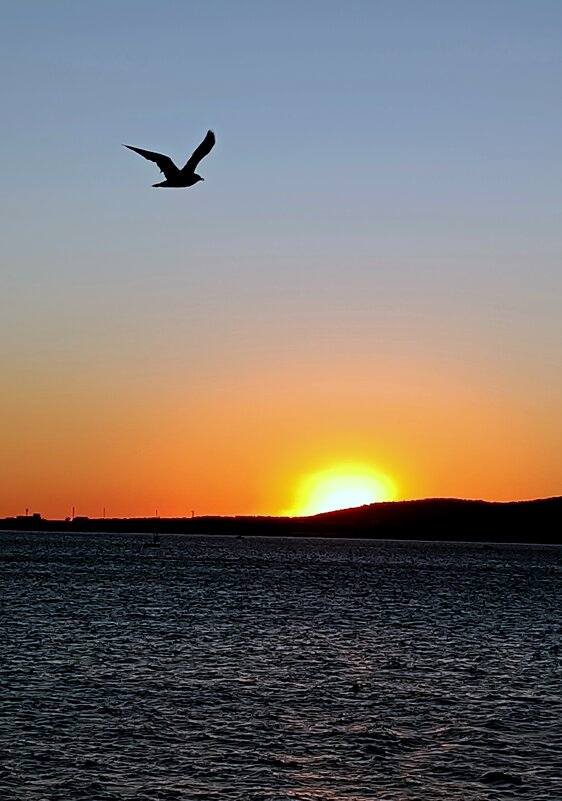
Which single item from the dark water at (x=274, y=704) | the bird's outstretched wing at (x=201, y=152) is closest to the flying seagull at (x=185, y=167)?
the bird's outstretched wing at (x=201, y=152)

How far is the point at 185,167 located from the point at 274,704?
851 inches

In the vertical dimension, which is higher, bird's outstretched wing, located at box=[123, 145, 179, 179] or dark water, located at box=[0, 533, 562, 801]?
bird's outstretched wing, located at box=[123, 145, 179, 179]

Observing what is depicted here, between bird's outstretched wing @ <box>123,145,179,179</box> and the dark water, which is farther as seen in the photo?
the dark water

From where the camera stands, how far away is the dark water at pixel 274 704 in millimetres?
28109

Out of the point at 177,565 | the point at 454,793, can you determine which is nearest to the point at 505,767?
the point at 454,793

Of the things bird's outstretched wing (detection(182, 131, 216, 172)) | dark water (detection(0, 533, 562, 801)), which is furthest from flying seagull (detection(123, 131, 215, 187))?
dark water (detection(0, 533, 562, 801))

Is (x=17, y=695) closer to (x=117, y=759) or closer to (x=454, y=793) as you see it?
(x=117, y=759)

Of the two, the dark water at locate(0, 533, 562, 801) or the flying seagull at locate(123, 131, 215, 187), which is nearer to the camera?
the flying seagull at locate(123, 131, 215, 187)

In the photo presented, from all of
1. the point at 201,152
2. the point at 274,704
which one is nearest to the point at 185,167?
the point at 201,152

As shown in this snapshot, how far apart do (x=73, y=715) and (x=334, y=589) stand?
77.8 m

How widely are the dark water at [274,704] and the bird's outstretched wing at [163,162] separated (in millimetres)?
14136

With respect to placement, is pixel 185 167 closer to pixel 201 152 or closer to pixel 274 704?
pixel 201 152

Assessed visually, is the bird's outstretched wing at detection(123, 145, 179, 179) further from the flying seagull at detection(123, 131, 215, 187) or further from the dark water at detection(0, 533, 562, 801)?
the dark water at detection(0, 533, 562, 801)

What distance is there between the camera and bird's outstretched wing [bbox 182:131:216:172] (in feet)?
71.5
